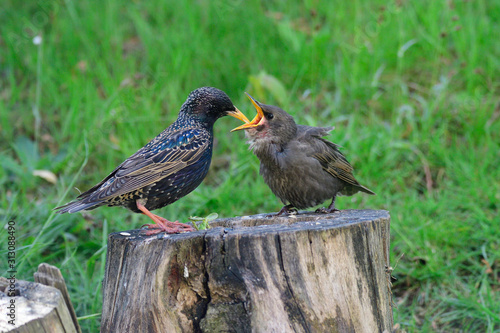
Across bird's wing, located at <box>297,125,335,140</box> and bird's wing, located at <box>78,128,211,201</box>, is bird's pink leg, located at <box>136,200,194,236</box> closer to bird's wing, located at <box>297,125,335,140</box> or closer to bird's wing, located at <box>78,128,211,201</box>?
bird's wing, located at <box>78,128,211,201</box>

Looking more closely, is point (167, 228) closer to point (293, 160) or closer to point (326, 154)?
point (293, 160)

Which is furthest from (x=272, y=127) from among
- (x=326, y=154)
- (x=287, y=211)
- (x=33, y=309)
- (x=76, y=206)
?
(x=33, y=309)

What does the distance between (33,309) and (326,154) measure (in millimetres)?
2256

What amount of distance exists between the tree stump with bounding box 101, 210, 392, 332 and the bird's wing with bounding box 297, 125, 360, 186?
1.00m

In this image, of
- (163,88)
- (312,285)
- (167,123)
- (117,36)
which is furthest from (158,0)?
(312,285)

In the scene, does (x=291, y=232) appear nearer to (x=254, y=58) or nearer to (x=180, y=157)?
(x=180, y=157)

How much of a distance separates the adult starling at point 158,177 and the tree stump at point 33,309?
563mm

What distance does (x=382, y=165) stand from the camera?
6.19 meters

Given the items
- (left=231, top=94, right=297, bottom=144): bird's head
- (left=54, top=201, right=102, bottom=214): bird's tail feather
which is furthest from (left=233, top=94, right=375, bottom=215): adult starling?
(left=54, top=201, right=102, bottom=214): bird's tail feather

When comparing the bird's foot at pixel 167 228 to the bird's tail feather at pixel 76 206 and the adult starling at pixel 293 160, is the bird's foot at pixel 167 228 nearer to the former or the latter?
the bird's tail feather at pixel 76 206

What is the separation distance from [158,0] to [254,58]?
1.96m

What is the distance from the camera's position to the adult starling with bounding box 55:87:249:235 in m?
3.71

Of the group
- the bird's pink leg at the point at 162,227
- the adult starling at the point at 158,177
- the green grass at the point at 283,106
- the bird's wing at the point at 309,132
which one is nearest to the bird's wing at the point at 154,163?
the adult starling at the point at 158,177

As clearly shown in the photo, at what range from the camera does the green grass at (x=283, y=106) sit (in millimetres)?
5227
